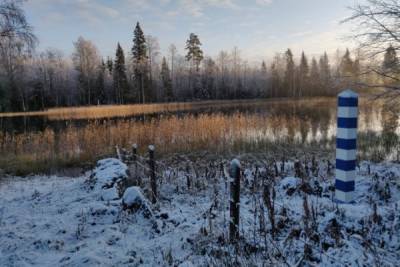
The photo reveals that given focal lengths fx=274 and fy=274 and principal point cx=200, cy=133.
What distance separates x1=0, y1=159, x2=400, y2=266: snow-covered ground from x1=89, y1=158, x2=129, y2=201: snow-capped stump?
3cm

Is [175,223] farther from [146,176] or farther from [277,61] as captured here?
[277,61]

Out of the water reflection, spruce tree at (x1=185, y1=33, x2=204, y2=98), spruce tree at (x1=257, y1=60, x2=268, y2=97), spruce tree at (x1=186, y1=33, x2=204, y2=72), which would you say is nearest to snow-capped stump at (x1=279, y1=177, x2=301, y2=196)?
the water reflection

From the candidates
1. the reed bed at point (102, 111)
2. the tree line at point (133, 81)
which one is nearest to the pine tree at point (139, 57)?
the tree line at point (133, 81)

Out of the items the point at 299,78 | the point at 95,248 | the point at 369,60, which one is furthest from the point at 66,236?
the point at 299,78

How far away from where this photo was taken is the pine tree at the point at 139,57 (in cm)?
3683

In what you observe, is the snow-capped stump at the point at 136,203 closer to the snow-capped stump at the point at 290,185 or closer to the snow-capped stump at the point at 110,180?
the snow-capped stump at the point at 110,180

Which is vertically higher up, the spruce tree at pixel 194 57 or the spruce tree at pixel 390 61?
the spruce tree at pixel 194 57

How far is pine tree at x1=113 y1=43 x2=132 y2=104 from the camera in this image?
3738 centimetres

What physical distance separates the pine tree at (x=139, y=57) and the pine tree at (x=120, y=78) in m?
1.70

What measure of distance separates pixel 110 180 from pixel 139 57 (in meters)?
34.8

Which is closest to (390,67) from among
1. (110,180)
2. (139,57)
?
(110,180)

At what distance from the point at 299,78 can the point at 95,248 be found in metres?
56.5

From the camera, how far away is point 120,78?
123 ft

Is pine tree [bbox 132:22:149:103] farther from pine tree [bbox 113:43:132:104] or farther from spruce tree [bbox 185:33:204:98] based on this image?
spruce tree [bbox 185:33:204:98]
